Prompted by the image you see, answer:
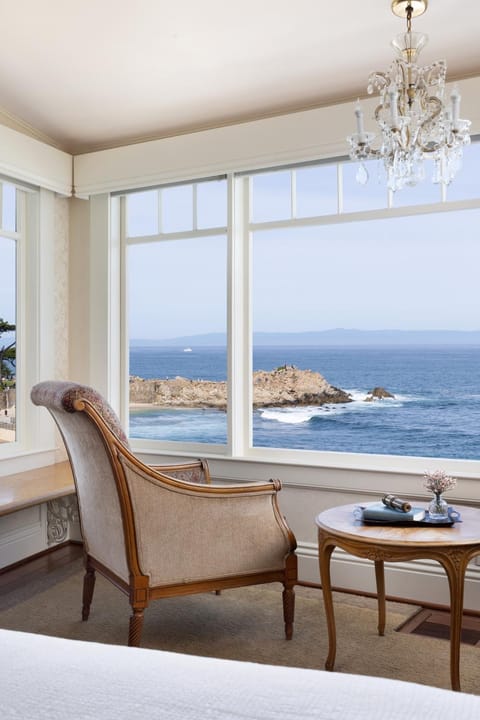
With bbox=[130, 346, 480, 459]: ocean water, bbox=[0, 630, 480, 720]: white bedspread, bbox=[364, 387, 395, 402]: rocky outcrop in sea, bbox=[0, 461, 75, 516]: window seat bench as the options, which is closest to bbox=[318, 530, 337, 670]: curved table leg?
bbox=[0, 461, 75, 516]: window seat bench

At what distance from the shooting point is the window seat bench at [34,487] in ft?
10.1

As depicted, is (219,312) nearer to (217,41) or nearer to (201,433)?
(201,433)

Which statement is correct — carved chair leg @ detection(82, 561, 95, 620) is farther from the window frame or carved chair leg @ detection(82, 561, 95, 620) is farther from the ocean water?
the ocean water

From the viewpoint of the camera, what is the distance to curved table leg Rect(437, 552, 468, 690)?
215 cm

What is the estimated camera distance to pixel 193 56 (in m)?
3.15

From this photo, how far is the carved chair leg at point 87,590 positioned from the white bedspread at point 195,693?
2.15 m

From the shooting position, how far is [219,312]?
4105mm

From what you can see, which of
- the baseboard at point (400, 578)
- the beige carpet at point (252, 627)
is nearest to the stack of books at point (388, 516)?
the beige carpet at point (252, 627)

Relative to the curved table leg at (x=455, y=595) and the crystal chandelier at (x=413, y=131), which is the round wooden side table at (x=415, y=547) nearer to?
the curved table leg at (x=455, y=595)

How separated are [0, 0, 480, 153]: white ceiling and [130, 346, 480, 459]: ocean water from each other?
2.09 metres

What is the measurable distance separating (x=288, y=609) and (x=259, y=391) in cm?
295

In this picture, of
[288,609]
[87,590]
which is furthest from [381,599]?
[87,590]

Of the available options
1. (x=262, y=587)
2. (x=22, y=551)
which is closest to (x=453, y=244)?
(x=262, y=587)

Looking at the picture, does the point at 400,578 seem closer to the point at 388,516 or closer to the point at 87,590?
the point at 388,516
